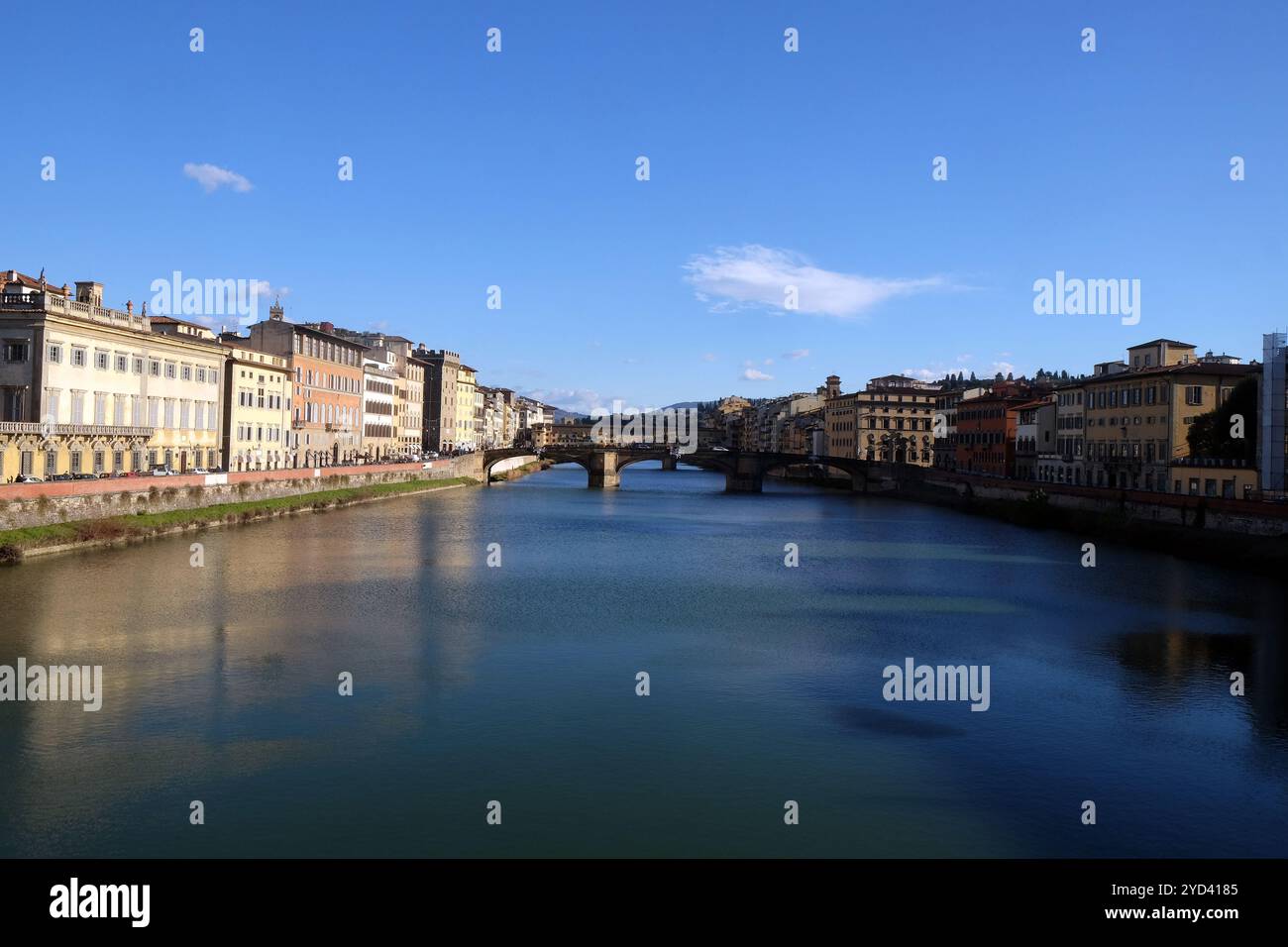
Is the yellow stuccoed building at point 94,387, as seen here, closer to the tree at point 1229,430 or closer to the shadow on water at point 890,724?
the shadow on water at point 890,724

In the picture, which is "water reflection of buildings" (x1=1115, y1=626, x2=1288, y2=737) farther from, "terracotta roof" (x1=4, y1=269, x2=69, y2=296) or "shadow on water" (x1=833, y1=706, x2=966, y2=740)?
"terracotta roof" (x1=4, y1=269, x2=69, y2=296)

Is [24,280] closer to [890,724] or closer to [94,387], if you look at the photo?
[94,387]

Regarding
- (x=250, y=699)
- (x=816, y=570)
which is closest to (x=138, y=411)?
(x=816, y=570)

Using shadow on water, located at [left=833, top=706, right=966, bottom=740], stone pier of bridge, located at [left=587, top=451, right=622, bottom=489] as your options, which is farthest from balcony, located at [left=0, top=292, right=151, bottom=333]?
stone pier of bridge, located at [left=587, top=451, right=622, bottom=489]

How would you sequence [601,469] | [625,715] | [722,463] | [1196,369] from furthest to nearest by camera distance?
[722,463]
[601,469]
[1196,369]
[625,715]

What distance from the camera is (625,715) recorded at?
59.3 feet

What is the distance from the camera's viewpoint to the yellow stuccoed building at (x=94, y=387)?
4178cm

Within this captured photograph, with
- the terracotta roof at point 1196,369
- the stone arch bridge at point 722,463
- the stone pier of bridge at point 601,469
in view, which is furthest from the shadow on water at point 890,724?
the stone pier of bridge at point 601,469

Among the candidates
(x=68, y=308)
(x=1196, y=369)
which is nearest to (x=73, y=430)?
(x=68, y=308)

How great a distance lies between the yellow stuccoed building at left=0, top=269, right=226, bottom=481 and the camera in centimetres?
4178

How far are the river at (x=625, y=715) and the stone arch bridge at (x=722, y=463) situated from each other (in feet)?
191

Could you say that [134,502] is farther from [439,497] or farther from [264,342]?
[439,497]

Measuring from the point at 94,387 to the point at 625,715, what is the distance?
37.5 metres
